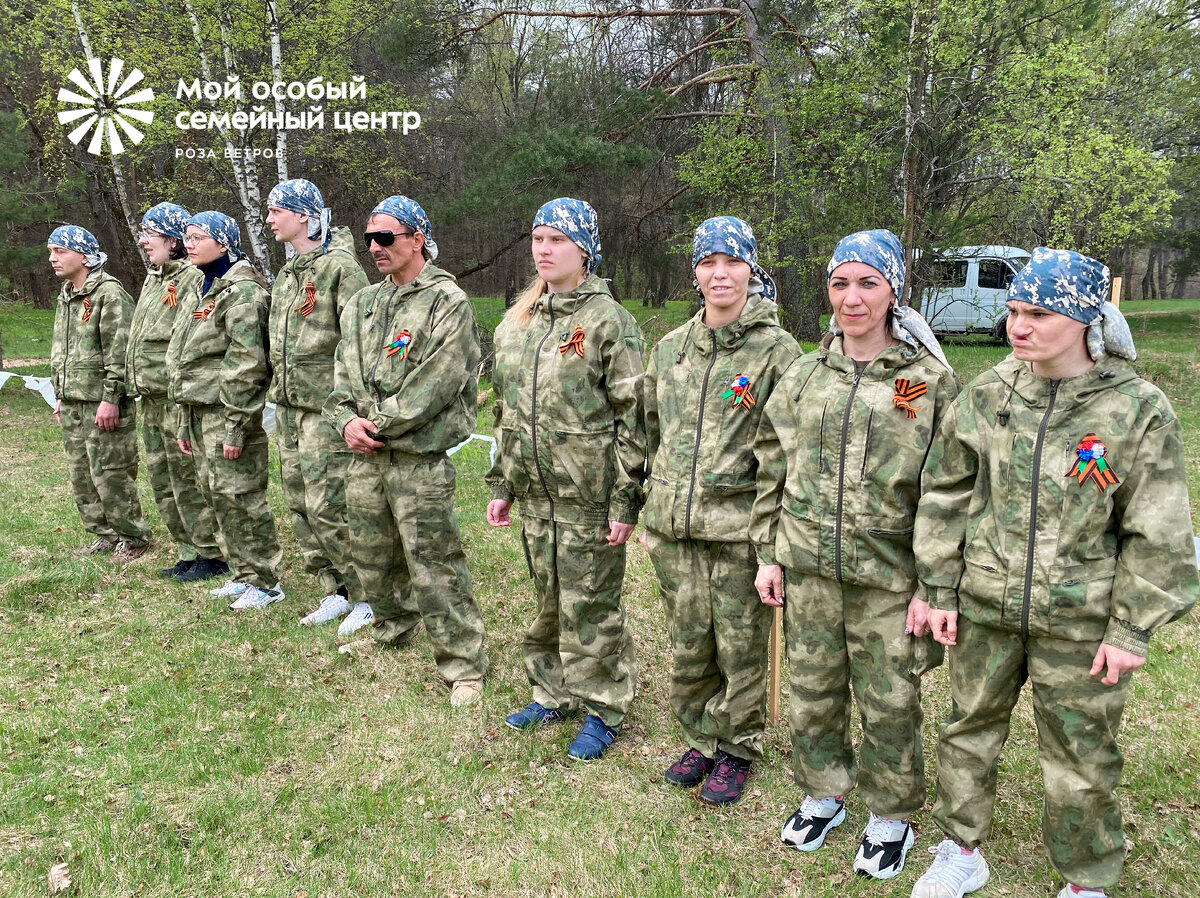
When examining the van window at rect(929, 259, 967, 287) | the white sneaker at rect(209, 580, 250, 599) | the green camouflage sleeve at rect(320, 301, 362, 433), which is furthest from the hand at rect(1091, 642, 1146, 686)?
the van window at rect(929, 259, 967, 287)

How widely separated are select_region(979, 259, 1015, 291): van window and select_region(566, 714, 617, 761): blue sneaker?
16008 mm

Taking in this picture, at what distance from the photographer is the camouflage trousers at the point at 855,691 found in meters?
2.70

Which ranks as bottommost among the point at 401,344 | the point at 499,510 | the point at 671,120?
the point at 499,510

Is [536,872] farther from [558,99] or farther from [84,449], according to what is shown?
[558,99]

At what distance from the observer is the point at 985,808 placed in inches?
103

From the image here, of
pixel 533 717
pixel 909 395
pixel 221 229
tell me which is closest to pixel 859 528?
pixel 909 395

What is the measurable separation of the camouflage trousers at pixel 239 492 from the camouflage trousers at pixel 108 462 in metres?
1.13

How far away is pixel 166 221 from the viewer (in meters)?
5.62

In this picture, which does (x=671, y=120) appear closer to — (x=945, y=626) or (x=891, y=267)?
(x=891, y=267)

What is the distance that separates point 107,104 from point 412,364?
14.9m

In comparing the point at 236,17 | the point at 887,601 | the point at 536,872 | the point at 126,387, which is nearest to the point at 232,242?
the point at 126,387

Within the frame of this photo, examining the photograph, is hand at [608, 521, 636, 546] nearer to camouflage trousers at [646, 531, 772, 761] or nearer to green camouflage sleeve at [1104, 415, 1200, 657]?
camouflage trousers at [646, 531, 772, 761]

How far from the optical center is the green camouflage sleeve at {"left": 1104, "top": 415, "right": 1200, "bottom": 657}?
218 centimetres

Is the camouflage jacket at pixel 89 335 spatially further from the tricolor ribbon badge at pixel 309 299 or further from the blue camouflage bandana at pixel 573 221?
the blue camouflage bandana at pixel 573 221
